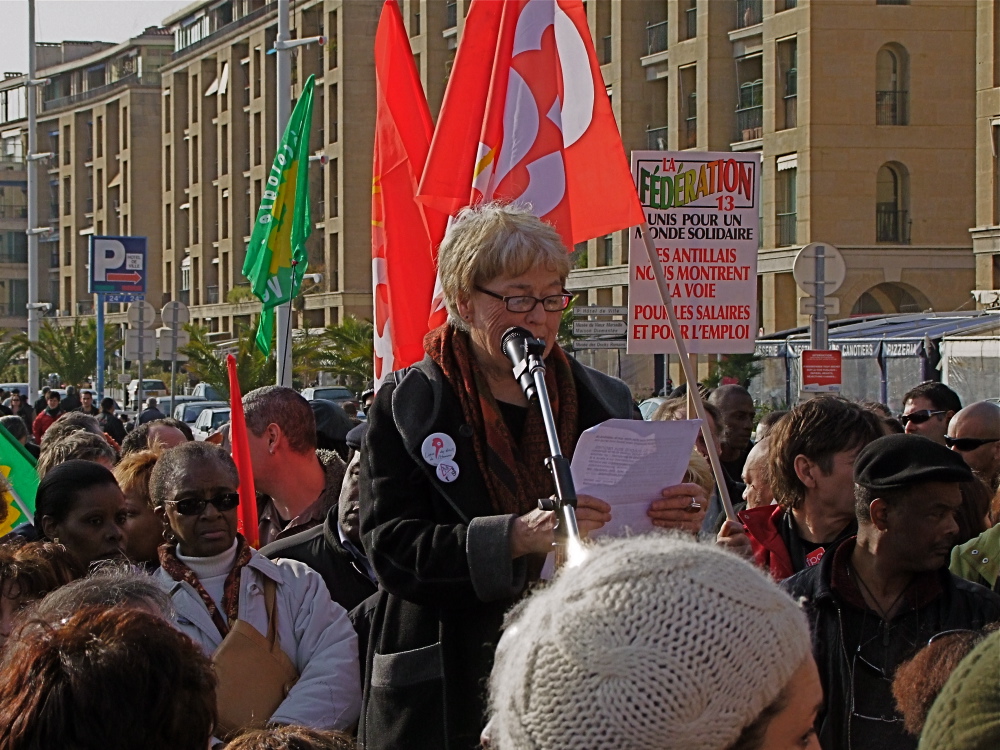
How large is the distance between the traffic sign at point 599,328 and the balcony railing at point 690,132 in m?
21.5

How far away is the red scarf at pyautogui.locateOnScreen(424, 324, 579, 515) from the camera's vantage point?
12.7ft

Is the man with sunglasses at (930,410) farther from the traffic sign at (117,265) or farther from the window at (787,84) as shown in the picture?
the window at (787,84)

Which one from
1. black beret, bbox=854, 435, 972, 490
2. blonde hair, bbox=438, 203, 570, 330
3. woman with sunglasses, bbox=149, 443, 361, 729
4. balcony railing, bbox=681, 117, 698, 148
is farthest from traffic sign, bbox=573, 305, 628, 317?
balcony railing, bbox=681, 117, 698, 148

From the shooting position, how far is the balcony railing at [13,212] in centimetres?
8656

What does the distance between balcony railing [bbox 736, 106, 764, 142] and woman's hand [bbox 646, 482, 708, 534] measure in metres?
37.2

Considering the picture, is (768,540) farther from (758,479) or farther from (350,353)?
(350,353)

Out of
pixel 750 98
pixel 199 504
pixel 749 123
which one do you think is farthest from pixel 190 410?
pixel 199 504

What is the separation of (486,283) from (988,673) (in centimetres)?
221

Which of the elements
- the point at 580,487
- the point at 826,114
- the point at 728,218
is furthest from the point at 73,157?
the point at 580,487

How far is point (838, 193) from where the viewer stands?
37812mm

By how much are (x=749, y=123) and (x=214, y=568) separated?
37.5m

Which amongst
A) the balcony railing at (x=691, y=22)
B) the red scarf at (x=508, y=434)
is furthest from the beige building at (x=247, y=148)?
the red scarf at (x=508, y=434)

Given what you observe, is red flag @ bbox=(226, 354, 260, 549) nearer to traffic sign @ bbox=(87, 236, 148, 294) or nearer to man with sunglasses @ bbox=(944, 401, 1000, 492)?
man with sunglasses @ bbox=(944, 401, 1000, 492)

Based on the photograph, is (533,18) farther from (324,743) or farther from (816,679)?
(816,679)
